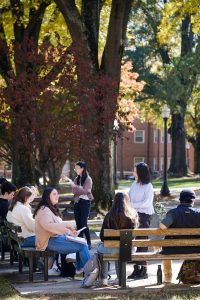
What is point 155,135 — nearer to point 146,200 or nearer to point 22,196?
point 22,196

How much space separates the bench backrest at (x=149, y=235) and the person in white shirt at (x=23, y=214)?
192 centimetres

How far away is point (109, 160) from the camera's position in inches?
814

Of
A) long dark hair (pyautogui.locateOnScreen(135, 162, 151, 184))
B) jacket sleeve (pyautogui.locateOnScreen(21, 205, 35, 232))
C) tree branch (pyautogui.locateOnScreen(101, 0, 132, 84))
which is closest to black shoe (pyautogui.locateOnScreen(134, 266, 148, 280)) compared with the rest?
long dark hair (pyautogui.locateOnScreen(135, 162, 151, 184))

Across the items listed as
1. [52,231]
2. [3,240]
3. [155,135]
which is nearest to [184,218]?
[52,231]

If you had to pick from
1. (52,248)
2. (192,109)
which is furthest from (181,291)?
(192,109)

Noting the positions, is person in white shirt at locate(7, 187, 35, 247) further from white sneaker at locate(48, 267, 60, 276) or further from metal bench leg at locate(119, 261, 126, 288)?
metal bench leg at locate(119, 261, 126, 288)

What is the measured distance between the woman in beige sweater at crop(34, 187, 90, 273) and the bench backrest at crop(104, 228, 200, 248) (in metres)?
0.99

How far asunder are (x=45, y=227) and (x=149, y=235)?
1.67 m

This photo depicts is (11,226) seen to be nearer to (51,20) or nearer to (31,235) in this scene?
(31,235)

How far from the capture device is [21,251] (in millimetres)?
10586

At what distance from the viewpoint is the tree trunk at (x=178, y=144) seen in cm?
5084

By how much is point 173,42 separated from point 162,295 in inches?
1678

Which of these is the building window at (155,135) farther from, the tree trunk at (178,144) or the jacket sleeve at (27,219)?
the jacket sleeve at (27,219)

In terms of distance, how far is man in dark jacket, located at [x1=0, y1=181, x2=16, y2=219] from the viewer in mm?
12938
